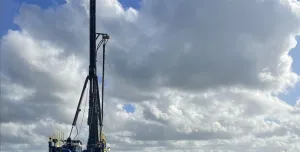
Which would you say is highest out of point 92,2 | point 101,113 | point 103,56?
point 92,2

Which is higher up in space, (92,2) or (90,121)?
(92,2)

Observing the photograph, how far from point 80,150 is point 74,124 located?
652 cm

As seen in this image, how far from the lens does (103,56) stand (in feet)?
508

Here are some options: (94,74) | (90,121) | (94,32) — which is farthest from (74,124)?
(94,32)

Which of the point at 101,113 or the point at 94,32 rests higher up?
the point at 94,32

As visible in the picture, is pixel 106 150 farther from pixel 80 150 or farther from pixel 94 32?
pixel 94 32

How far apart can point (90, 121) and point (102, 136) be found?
22.7 feet

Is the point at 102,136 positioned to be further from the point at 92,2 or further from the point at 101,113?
the point at 92,2

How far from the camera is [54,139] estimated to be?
13862 cm

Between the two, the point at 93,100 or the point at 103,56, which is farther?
the point at 103,56

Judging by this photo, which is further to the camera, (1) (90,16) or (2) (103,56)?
(2) (103,56)

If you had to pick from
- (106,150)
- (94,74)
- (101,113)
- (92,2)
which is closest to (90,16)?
(92,2)

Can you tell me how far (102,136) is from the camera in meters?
149

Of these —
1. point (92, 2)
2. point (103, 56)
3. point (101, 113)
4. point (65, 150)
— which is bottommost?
point (65, 150)
